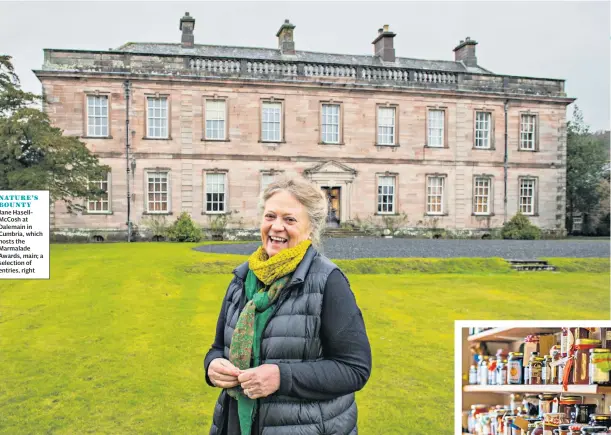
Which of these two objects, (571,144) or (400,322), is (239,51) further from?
(571,144)

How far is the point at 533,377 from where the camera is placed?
11.6 feet

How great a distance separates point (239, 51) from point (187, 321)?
236 cm

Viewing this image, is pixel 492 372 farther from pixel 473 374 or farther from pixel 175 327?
pixel 175 327

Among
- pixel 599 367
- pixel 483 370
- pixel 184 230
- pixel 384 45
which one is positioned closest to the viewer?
pixel 599 367

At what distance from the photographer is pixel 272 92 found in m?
4.98

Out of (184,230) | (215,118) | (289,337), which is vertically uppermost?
(215,118)

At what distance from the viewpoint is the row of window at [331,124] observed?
4871mm

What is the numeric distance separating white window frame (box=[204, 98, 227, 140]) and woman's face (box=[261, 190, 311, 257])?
3.16 m

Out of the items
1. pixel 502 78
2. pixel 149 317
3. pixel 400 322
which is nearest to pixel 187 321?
pixel 149 317

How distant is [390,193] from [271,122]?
4.38 ft

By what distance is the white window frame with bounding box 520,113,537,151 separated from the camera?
5141 millimetres

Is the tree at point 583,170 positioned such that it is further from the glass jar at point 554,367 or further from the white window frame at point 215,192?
the white window frame at point 215,192

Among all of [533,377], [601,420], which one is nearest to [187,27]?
[533,377]

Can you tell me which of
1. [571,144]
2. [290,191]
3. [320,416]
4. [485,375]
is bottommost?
Answer: [485,375]
